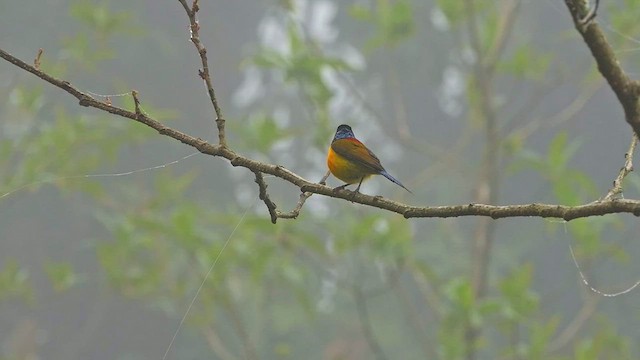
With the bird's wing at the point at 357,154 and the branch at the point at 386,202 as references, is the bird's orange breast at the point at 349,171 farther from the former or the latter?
the branch at the point at 386,202

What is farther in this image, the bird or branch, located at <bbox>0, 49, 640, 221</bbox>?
the bird

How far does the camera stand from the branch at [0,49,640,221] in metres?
0.59

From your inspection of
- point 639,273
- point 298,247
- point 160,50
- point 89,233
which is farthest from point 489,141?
point 160,50

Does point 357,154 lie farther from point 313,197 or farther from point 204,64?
point 313,197

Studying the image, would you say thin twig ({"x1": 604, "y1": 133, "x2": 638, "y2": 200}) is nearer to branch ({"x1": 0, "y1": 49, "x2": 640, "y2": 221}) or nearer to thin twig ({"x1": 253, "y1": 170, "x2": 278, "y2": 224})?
branch ({"x1": 0, "y1": 49, "x2": 640, "y2": 221})

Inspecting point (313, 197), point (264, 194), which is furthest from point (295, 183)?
point (313, 197)

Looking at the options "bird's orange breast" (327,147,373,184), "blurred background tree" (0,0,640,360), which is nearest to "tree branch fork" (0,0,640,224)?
"bird's orange breast" (327,147,373,184)

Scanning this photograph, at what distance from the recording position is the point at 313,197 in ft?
6.22

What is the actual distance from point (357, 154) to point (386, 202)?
201mm

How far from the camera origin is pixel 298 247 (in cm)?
209

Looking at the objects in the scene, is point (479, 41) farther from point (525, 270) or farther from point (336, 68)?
point (525, 270)

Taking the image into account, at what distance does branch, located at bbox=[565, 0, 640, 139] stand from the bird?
0.38 m

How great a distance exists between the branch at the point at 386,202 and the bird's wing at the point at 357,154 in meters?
0.14

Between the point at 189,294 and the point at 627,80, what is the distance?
2003 mm
